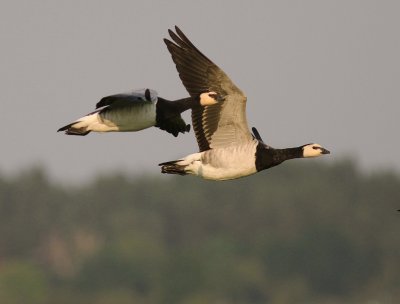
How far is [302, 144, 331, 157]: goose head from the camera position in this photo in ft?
62.8

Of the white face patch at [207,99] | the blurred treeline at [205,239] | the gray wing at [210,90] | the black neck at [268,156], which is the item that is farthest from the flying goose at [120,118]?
the blurred treeline at [205,239]

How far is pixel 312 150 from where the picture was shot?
19.2 m

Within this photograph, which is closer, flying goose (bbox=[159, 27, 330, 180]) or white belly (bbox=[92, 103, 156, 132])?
flying goose (bbox=[159, 27, 330, 180])

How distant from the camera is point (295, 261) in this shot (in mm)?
82875

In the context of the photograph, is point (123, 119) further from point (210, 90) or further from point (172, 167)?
point (210, 90)

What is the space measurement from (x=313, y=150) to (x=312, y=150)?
0.07 ft

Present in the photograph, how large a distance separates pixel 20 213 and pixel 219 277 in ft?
72.0

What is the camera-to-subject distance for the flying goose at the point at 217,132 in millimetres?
18312

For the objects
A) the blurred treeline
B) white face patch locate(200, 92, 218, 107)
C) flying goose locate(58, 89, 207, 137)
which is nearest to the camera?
white face patch locate(200, 92, 218, 107)

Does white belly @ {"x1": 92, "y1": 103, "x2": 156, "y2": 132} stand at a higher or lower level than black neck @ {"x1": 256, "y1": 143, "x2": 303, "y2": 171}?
higher

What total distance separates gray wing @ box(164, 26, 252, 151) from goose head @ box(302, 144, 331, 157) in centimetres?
104

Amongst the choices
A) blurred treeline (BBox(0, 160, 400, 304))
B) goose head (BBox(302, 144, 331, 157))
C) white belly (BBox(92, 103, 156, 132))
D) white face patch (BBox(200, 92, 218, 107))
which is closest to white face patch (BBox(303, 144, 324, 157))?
goose head (BBox(302, 144, 331, 157))

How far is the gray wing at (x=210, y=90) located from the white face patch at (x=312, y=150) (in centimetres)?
103

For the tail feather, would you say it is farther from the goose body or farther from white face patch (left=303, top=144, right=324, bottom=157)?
white face patch (left=303, top=144, right=324, bottom=157)
